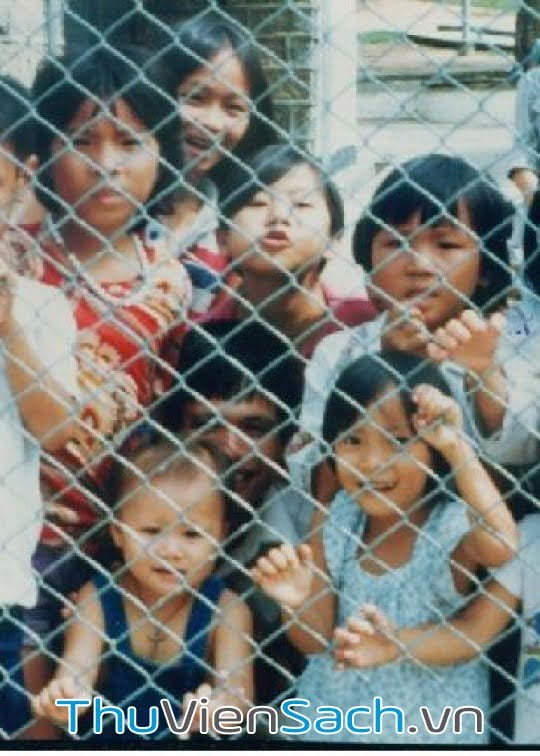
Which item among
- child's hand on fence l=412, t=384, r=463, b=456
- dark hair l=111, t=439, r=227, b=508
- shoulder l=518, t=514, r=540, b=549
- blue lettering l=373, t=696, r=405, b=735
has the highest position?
child's hand on fence l=412, t=384, r=463, b=456

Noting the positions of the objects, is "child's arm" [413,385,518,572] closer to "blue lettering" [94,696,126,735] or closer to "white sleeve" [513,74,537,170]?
"white sleeve" [513,74,537,170]

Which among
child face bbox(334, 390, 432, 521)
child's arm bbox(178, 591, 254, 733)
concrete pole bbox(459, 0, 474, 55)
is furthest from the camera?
child's arm bbox(178, 591, 254, 733)

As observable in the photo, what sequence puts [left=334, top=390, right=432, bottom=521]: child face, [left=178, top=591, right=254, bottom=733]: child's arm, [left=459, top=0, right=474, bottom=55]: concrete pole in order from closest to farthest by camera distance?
[left=459, top=0, right=474, bottom=55]: concrete pole → [left=334, top=390, right=432, bottom=521]: child face → [left=178, top=591, right=254, bottom=733]: child's arm

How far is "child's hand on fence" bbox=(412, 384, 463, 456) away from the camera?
2088 millimetres

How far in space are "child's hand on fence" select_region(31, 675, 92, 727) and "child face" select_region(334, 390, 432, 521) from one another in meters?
0.52

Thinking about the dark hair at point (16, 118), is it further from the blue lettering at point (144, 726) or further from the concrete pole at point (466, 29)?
the blue lettering at point (144, 726)

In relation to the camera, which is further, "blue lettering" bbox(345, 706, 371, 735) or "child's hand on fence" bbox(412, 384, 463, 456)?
"blue lettering" bbox(345, 706, 371, 735)

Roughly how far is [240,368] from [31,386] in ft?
1.01

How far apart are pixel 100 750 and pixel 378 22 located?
1171mm

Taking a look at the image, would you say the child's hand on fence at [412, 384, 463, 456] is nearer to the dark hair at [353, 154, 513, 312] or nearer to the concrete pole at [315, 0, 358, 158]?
the dark hair at [353, 154, 513, 312]

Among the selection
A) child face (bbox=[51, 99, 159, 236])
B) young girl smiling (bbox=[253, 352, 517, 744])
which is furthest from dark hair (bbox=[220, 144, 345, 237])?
young girl smiling (bbox=[253, 352, 517, 744])

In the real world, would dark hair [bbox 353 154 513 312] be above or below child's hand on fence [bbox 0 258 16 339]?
above

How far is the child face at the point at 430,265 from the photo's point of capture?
2062mm

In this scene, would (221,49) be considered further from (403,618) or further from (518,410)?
(403,618)
